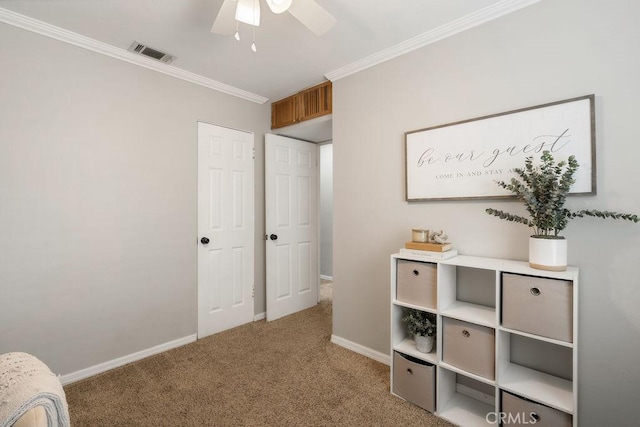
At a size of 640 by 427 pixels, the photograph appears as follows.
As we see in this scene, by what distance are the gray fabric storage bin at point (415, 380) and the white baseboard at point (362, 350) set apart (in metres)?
0.38

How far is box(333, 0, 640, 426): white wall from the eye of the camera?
4.70 ft

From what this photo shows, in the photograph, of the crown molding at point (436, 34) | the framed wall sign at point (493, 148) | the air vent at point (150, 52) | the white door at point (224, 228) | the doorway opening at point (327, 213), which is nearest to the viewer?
the framed wall sign at point (493, 148)

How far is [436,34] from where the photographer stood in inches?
79.0

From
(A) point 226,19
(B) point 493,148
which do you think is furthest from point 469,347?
(A) point 226,19

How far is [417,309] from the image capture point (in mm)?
1892

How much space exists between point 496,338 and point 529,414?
14.8 inches

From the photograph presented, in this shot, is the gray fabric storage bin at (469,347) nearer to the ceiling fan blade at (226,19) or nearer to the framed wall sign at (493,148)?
the framed wall sign at (493,148)

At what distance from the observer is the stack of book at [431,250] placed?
180cm

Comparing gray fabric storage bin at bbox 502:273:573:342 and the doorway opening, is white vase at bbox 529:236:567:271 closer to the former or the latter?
gray fabric storage bin at bbox 502:273:573:342

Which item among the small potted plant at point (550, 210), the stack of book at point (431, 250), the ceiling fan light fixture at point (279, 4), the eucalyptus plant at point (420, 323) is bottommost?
the eucalyptus plant at point (420, 323)

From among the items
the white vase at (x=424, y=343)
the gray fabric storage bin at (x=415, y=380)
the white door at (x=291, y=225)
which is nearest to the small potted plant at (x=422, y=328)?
the white vase at (x=424, y=343)

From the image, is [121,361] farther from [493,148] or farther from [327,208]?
[327,208]

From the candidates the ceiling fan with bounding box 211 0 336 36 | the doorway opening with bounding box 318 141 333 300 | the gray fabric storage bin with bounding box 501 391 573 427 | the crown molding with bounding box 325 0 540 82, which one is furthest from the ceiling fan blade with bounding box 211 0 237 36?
the doorway opening with bounding box 318 141 333 300

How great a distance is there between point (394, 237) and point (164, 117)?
7.25 feet
